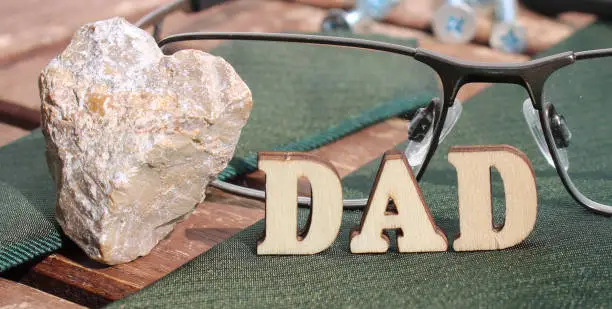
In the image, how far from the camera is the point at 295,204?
585 millimetres

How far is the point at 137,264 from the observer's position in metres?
0.61

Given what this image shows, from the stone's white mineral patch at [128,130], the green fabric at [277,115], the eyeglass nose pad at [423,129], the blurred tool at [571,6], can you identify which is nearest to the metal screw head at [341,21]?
the green fabric at [277,115]

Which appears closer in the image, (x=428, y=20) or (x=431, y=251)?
(x=431, y=251)

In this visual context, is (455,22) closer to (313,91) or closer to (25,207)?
(313,91)

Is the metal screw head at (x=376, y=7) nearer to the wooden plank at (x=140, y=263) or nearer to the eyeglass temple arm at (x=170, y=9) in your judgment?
the eyeglass temple arm at (x=170, y=9)

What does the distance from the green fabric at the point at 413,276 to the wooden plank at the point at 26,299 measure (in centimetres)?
7

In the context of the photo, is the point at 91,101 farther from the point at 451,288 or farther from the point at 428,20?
the point at 428,20

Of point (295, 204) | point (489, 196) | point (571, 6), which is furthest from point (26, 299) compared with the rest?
point (571, 6)

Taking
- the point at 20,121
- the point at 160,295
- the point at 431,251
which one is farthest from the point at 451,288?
the point at 20,121

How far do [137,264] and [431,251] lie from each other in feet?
0.66

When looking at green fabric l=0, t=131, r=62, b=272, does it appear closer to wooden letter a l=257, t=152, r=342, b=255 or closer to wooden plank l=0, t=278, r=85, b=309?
wooden plank l=0, t=278, r=85, b=309

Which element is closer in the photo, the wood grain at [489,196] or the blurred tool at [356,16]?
the wood grain at [489,196]

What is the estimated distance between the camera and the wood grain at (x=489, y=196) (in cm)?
58

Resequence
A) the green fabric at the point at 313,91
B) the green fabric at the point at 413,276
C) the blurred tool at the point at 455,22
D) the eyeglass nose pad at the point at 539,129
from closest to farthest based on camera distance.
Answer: the green fabric at the point at 413,276
the eyeglass nose pad at the point at 539,129
the green fabric at the point at 313,91
the blurred tool at the point at 455,22
